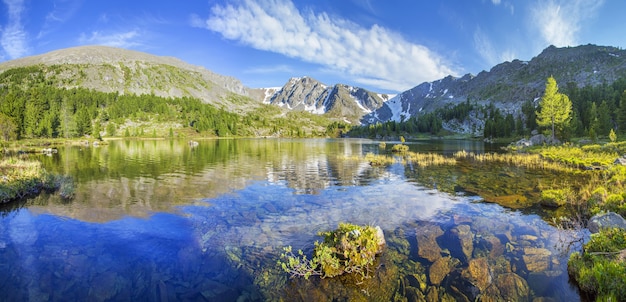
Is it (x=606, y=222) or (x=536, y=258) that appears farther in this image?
(x=606, y=222)

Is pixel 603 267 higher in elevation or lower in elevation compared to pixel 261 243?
higher

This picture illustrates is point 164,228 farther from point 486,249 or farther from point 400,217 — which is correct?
point 486,249

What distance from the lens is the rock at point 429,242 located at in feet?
48.0

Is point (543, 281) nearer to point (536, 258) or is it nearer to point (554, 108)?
point (536, 258)

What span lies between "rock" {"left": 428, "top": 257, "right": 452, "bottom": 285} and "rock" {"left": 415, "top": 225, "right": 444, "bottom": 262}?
39cm

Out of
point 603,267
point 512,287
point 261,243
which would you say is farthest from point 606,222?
point 261,243

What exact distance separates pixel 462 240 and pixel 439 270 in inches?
181

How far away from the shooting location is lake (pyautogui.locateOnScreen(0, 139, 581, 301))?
11.6 metres

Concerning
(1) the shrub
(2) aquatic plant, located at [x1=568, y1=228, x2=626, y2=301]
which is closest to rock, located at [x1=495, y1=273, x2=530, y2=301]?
(2) aquatic plant, located at [x1=568, y1=228, x2=626, y2=301]

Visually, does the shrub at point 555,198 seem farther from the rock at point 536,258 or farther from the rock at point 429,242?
the rock at point 429,242

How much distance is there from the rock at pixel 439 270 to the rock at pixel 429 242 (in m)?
0.39

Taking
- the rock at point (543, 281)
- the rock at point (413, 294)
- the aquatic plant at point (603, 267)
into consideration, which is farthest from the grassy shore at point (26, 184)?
the aquatic plant at point (603, 267)

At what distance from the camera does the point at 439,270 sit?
13.0 meters

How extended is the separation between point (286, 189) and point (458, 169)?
30026mm
